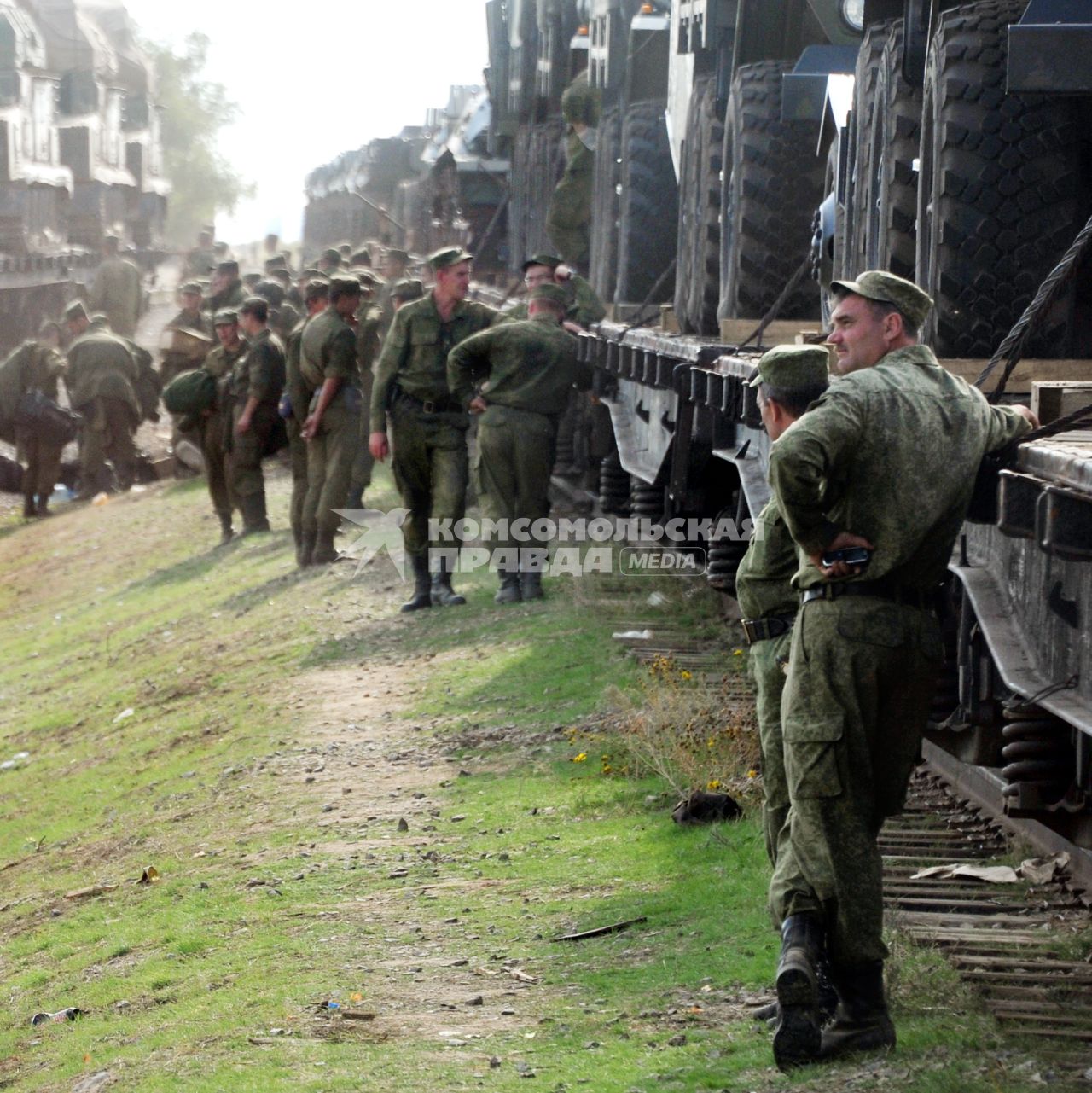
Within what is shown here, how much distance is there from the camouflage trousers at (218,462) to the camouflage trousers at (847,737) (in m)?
12.1

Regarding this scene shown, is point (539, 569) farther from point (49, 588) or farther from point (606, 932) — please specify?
point (49, 588)

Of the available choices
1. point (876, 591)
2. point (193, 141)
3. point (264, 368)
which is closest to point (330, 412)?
point (264, 368)

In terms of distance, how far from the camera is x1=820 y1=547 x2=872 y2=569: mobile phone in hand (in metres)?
4.71

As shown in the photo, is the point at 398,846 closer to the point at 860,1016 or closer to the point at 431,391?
the point at 860,1016

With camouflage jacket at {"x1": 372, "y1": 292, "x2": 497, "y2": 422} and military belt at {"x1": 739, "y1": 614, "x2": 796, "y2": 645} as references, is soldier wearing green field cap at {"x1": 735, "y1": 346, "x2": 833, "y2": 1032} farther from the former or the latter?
camouflage jacket at {"x1": 372, "y1": 292, "x2": 497, "y2": 422}

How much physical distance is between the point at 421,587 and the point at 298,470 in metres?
2.94

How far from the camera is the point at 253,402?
15523mm

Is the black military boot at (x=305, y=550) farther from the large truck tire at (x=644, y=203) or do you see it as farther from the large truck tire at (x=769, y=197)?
the large truck tire at (x=769, y=197)

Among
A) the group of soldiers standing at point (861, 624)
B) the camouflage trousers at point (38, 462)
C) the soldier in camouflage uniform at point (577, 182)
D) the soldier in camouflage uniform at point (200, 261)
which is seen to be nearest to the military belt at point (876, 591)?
the group of soldiers standing at point (861, 624)

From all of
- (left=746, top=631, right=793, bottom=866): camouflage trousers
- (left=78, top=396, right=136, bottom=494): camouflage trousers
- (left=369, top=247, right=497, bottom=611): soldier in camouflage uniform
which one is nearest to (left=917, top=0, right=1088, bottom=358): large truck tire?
(left=746, top=631, right=793, bottom=866): camouflage trousers

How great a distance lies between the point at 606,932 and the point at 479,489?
597 cm

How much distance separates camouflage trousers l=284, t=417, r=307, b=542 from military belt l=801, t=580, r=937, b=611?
1014cm

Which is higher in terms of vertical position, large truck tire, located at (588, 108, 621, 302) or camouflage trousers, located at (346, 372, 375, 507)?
large truck tire, located at (588, 108, 621, 302)

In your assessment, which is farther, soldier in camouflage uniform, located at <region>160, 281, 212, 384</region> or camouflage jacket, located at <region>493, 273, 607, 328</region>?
soldier in camouflage uniform, located at <region>160, 281, 212, 384</region>
